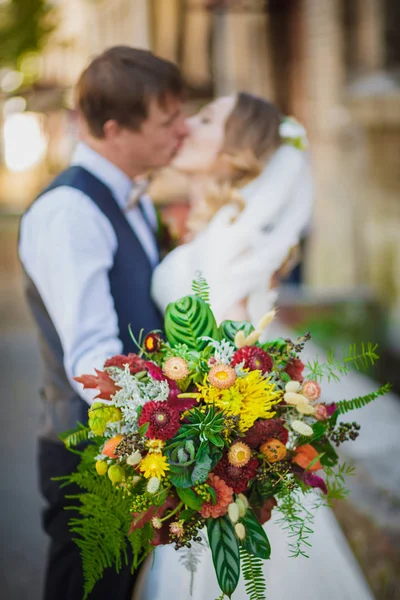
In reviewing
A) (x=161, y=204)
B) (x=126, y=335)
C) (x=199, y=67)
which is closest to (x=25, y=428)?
(x=126, y=335)

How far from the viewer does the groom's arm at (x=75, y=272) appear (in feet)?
6.04

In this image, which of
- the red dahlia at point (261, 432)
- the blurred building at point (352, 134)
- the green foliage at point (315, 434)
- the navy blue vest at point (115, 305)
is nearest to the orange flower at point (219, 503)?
the red dahlia at point (261, 432)

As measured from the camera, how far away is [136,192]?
2.23 metres

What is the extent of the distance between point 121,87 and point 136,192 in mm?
336

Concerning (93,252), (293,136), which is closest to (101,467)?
(93,252)

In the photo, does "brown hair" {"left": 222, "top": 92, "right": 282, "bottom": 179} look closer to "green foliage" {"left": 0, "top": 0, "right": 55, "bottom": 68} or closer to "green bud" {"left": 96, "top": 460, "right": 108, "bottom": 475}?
"green bud" {"left": 96, "top": 460, "right": 108, "bottom": 475}

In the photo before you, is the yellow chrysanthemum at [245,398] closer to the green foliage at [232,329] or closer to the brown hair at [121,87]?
the green foliage at [232,329]

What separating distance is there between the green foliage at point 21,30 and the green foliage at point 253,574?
14.0 m

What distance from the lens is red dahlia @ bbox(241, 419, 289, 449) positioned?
1.48 meters

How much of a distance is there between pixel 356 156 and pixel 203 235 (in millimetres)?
5934

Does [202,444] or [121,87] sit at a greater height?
[121,87]

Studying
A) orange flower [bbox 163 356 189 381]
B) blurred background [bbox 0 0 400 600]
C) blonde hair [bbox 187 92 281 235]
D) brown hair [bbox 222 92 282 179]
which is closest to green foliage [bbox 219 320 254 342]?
orange flower [bbox 163 356 189 381]

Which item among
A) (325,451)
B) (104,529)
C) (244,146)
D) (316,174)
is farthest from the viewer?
(316,174)

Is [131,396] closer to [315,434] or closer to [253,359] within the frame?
[253,359]
